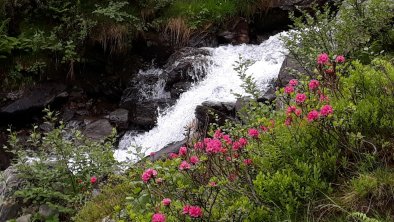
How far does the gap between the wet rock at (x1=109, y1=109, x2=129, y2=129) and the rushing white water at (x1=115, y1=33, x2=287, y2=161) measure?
0.41 meters

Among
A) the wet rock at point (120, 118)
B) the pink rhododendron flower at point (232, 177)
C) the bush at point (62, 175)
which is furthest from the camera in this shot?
the wet rock at point (120, 118)

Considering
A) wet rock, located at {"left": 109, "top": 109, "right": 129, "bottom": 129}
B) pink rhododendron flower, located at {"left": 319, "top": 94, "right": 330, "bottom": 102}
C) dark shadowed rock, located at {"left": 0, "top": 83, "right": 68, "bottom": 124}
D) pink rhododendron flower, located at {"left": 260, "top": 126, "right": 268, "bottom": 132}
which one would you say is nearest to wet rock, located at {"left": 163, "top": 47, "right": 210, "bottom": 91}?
wet rock, located at {"left": 109, "top": 109, "right": 129, "bottom": 129}

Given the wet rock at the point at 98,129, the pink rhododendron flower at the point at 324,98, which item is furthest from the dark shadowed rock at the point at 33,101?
the pink rhododendron flower at the point at 324,98

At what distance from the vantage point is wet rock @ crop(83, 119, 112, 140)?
33.1 feet

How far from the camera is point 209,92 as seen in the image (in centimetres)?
1028

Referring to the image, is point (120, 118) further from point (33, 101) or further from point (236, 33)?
point (236, 33)

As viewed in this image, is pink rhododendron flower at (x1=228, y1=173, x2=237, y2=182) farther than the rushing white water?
No

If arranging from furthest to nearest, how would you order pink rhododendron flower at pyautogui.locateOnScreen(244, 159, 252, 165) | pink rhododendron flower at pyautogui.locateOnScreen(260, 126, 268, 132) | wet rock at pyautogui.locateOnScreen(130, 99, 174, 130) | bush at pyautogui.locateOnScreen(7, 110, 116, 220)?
wet rock at pyautogui.locateOnScreen(130, 99, 174, 130), bush at pyautogui.locateOnScreen(7, 110, 116, 220), pink rhododendron flower at pyautogui.locateOnScreen(260, 126, 268, 132), pink rhododendron flower at pyautogui.locateOnScreen(244, 159, 252, 165)

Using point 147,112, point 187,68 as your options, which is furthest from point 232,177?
point 187,68

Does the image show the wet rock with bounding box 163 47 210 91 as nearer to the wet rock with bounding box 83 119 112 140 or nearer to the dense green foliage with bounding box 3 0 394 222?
the wet rock with bounding box 83 119 112 140

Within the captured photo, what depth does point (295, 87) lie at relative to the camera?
158 inches

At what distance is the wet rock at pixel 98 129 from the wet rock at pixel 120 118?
7.2 inches

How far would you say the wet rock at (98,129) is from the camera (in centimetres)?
1008

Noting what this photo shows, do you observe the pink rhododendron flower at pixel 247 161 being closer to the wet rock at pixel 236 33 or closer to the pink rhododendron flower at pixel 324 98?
the pink rhododendron flower at pixel 324 98
